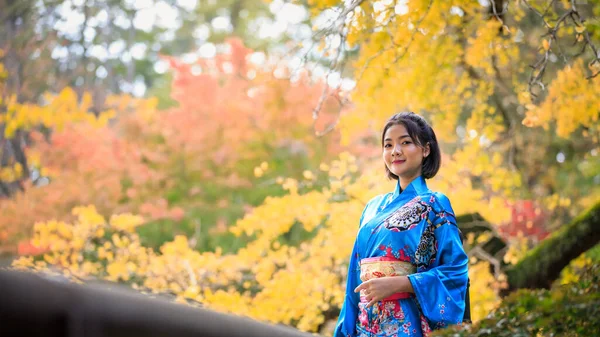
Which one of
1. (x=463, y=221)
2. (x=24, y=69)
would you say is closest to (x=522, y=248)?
(x=463, y=221)

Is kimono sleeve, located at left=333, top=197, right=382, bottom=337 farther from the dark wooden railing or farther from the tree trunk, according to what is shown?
the tree trunk

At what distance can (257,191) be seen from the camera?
7383mm

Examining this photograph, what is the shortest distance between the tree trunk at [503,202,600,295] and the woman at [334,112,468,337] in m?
2.04

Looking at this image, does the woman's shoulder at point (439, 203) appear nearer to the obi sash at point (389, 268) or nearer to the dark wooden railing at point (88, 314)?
the obi sash at point (389, 268)

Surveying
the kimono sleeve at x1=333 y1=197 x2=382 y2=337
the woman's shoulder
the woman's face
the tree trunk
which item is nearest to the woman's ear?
the woman's face

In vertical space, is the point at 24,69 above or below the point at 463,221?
below

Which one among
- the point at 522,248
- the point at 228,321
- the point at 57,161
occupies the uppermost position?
the point at 228,321

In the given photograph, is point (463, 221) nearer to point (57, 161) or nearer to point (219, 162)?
point (219, 162)

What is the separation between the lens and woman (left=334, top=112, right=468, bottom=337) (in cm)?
165

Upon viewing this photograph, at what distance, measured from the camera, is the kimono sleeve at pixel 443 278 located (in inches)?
64.6

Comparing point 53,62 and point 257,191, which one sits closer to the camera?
point 257,191

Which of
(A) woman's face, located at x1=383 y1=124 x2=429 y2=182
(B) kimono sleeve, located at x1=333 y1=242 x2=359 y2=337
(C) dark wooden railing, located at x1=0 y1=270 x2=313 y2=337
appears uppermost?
(A) woman's face, located at x1=383 y1=124 x2=429 y2=182

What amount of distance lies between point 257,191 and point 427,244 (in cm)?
572

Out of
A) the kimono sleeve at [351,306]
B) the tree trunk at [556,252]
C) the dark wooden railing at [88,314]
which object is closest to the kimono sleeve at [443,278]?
the kimono sleeve at [351,306]
